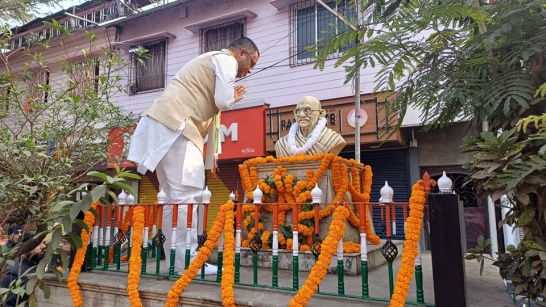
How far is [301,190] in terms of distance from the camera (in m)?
4.03

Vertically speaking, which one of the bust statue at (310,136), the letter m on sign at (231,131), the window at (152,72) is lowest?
the bust statue at (310,136)

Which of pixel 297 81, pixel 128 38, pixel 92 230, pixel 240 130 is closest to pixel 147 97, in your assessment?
pixel 128 38

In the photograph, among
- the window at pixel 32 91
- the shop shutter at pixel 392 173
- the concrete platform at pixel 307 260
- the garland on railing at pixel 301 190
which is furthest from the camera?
the shop shutter at pixel 392 173

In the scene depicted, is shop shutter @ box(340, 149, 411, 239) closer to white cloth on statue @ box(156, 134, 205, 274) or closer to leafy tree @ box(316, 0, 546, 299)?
leafy tree @ box(316, 0, 546, 299)

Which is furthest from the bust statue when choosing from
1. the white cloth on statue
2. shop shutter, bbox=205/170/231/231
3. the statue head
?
shop shutter, bbox=205/170/231/231

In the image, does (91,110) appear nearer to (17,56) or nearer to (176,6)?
(176,6)

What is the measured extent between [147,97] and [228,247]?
9183 mm

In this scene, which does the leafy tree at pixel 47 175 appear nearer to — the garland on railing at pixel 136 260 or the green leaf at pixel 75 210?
the green leaf at pixel 75 210

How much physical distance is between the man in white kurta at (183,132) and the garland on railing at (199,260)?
335 millimetres

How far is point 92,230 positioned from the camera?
376cm

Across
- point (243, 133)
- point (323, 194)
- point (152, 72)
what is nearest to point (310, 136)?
point (323, 194)

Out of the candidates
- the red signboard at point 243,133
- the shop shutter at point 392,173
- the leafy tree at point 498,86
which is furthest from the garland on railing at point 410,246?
the red signboard at point 243,133

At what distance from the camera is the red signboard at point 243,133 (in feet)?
29.4

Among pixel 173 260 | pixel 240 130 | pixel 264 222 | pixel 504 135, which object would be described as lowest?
pixel 173 260
